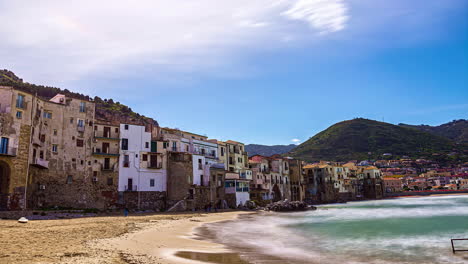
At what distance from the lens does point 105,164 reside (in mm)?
46156

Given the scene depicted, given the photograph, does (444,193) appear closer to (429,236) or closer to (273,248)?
(429,236)

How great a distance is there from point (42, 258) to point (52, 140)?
110 feet

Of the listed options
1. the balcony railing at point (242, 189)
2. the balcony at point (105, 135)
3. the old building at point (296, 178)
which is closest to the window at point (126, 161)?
the balcony at point (105, 135)

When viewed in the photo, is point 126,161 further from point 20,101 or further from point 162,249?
point 162,249

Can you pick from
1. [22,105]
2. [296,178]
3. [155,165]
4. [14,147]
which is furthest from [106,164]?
[296,178]

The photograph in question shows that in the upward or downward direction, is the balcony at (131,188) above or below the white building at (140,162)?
below

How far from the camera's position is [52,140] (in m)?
41.3

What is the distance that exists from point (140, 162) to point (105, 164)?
198 inches

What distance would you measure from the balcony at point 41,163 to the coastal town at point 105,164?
0.14 metres

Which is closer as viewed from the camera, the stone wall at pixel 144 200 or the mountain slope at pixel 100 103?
the stone wall at pixel 144 200

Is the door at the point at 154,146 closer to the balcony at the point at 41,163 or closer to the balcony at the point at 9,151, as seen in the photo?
the balcony at the point at 41,163

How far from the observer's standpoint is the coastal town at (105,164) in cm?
3466

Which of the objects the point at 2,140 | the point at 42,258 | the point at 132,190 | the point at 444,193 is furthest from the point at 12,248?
the point at 444,193

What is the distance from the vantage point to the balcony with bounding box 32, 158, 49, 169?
37.4 meters
